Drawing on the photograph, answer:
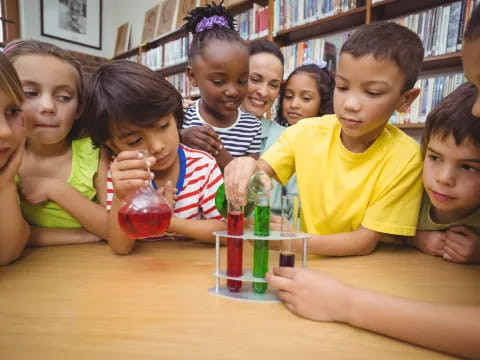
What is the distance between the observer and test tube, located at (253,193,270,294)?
0.62 metres

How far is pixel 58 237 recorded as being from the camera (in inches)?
36.2

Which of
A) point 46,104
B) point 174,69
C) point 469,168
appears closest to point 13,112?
point 46,104

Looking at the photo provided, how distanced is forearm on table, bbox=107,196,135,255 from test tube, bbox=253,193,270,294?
14.1 inches

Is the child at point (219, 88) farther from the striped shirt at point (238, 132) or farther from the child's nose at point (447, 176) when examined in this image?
the child's nose at point (447, 176)

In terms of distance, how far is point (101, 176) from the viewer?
98 cm

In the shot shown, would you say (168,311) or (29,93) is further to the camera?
(29,93)

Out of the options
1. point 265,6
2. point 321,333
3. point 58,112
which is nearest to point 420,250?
point 321,333

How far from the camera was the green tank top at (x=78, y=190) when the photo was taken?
0.95m

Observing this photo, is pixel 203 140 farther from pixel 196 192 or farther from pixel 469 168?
pixel 469 168

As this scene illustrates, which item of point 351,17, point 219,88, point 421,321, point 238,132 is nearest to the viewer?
point 421,321

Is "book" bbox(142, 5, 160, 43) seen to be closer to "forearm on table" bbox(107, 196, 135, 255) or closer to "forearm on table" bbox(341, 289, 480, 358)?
"forearm on table" bbox(107, 196, 135, 255)

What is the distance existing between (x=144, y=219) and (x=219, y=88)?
88cm

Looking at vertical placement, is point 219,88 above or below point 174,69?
below

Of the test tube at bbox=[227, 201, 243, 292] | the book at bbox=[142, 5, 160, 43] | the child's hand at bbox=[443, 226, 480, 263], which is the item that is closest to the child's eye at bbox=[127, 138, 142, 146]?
the test tube at bbox=[227, 201, 243, 292]
